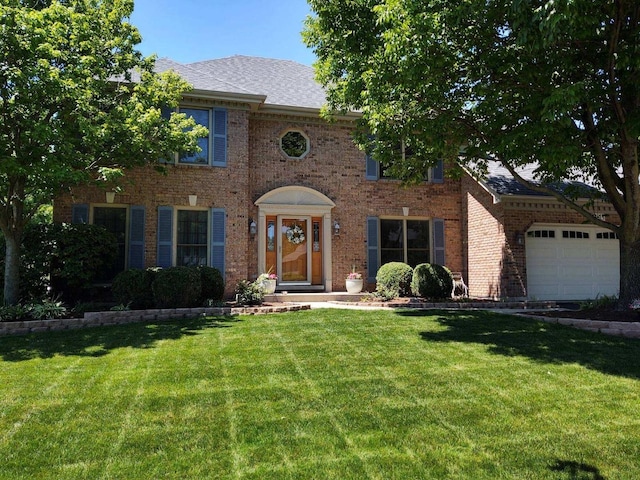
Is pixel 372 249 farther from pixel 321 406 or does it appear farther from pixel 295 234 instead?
pixel 321 406

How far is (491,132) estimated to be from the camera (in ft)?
25.4

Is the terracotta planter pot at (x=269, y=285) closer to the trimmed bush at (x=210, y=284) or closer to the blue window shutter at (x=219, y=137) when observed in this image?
the trimmed bush at (x=210, y=284)

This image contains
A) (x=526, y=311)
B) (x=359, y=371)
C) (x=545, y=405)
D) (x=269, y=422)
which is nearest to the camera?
(x=269, y=422)

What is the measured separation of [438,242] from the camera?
12883 millimetres

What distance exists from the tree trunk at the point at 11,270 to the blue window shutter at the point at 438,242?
10554mm

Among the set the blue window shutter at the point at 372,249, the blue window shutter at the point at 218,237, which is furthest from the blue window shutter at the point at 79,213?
the blue window shutter at the point at 372,249

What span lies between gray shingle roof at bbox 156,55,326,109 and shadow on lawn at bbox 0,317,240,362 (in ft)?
20.8

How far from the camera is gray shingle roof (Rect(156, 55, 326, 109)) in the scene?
38.0 ft

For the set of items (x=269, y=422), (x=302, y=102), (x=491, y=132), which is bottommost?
(x=269, y=422)

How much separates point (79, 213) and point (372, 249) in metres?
7.81

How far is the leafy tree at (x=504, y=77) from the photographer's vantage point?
5.94 m

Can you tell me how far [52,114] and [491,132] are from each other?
8.35 meters

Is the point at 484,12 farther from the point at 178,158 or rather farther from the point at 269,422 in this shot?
the point at 178,158

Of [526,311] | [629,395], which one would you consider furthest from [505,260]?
[629,395]
